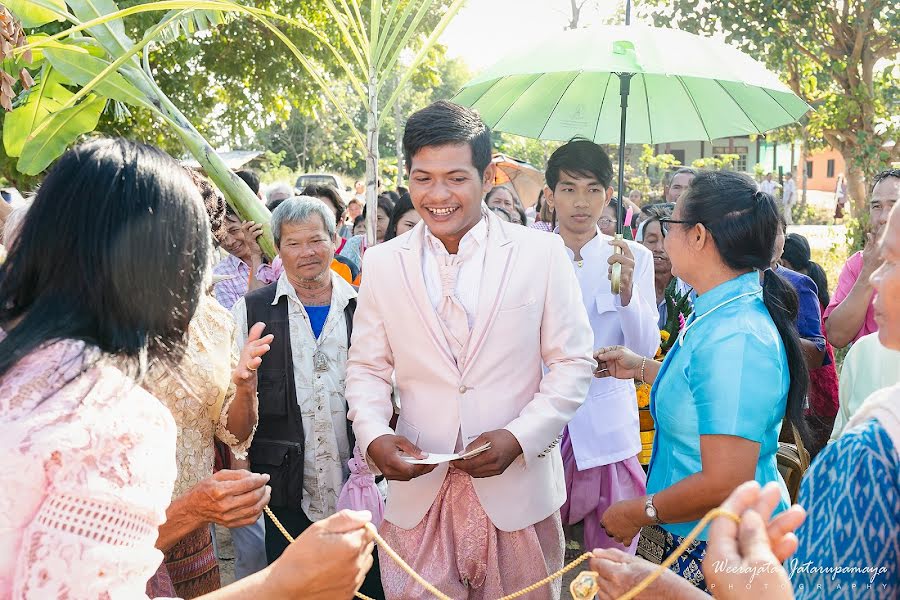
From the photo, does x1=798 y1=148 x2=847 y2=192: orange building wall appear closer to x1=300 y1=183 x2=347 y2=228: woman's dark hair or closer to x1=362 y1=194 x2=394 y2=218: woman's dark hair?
x1=362 y1=194 x2=394 y2=218: woman's dark hair

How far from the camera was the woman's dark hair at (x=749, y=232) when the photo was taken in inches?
102

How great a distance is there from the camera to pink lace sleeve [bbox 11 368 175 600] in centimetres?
133

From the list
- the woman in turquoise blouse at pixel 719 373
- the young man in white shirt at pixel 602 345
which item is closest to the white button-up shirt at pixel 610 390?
the young man in white shirt at pixel 602 345

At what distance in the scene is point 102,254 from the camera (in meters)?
1.53

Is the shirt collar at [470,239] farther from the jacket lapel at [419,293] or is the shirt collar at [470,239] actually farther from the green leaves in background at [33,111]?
the green leaves in background at [33,111]

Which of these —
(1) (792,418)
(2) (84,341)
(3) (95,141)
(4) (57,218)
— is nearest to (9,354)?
(2) (84,341)

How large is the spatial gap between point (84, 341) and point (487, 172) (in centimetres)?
171

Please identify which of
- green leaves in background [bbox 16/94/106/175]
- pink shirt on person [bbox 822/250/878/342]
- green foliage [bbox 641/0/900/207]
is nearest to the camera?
pink shirt on person [bbox 822/250/878/342]

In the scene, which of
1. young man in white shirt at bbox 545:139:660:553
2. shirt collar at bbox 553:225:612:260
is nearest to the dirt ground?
young man in white shirt at bbox 545:139:660:553

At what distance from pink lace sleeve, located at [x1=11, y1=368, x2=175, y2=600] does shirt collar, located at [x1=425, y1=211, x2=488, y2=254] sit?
148cm

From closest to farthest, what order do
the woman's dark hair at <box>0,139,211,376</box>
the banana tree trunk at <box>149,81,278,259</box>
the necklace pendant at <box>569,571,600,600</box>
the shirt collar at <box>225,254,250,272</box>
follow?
1. the woman's dark hair at <box>0,139,211,376</box>
2. the necklace pendant at <box>569,571,600,600</box>
3. the shirt collar at <box>225,254,250,272</box>
4. the banana tree trunk at <box>149,81,278,259</box>

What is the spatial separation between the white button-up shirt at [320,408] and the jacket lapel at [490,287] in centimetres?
120

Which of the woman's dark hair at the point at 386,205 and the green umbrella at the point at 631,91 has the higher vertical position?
the green umbrella at the point at 631,91

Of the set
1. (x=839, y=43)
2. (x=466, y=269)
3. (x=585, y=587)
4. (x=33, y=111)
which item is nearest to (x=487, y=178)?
(x=466, y=269)
